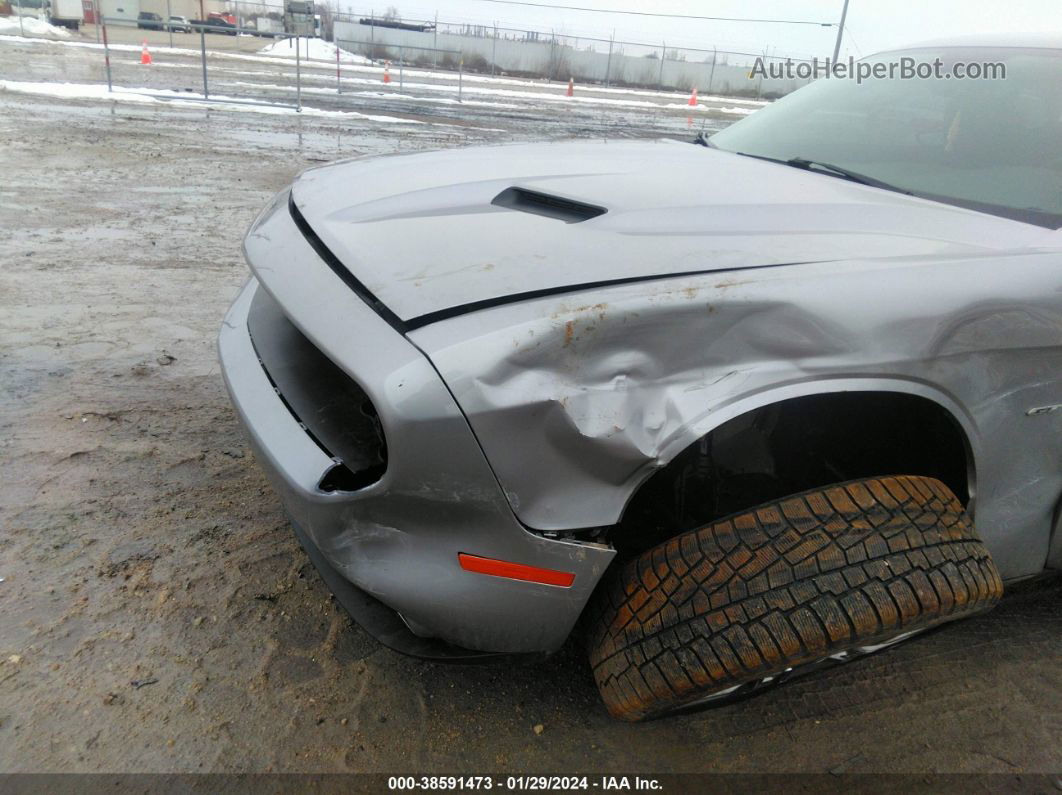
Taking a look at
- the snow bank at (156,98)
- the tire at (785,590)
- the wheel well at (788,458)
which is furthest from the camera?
the snow bank at (156,98)

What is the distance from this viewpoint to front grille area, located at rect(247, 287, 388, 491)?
5.14 ft

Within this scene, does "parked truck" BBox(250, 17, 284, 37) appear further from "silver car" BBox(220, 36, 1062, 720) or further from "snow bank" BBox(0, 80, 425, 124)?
"silver car" BBox(220, 36, 1062, 720)

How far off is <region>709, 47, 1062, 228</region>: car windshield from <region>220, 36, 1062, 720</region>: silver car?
0.11 meters

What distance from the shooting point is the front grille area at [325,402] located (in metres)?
1.57

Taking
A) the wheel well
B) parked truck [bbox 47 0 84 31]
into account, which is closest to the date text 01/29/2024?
the wheel well

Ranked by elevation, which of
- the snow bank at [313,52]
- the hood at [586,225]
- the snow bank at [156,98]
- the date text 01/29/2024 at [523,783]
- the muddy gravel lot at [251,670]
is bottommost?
the date text 01/29/2024 at [523,783]

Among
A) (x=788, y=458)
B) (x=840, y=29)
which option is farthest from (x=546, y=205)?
(x=840, y=29)

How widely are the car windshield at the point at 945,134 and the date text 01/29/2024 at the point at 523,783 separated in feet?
5.58

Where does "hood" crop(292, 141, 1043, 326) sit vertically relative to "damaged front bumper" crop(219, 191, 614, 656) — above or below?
above

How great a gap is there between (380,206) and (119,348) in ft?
7.24

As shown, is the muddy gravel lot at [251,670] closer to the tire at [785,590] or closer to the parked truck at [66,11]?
the tire at [785,590]

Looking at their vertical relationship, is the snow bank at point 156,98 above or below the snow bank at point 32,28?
below

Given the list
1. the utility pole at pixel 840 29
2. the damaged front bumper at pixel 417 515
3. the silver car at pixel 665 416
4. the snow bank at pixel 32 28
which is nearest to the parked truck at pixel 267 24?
the snow bank at pixel 32 28

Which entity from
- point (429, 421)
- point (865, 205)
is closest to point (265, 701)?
point (429, 421)
